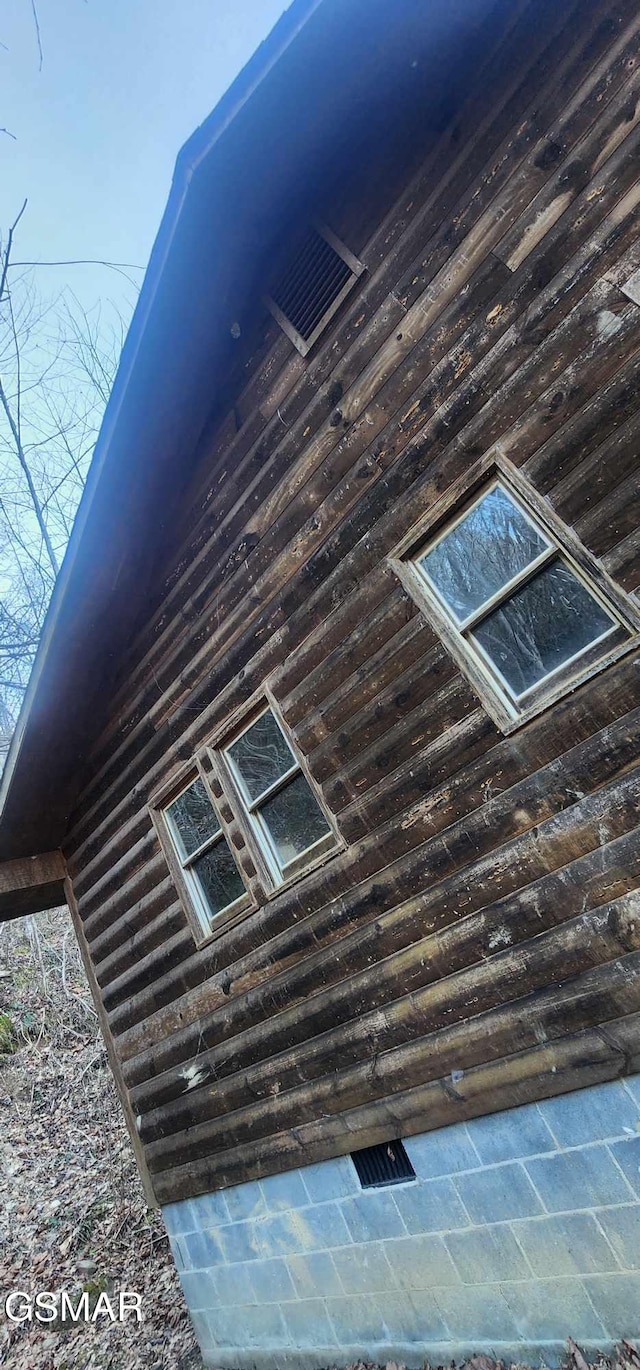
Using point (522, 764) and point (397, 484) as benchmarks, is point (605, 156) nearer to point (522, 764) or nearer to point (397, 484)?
point (397, 484)

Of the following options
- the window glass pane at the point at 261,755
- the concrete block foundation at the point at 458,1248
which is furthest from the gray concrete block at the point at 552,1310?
the window glass pane at the point at 261,755

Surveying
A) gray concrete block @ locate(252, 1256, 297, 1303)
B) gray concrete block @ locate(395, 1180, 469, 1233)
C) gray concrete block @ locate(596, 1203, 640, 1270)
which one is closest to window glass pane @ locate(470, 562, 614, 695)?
gray concrete block @ locate(596, 1203, 640, 1270)

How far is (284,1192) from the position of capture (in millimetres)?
4578

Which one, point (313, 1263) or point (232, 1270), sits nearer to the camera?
point (313, 1263)

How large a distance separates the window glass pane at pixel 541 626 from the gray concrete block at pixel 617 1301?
265 centimetres

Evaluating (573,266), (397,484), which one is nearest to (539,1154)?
(397,484)

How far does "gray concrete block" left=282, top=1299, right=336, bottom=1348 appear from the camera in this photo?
427 cm

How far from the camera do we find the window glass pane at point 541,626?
3269 millimetres

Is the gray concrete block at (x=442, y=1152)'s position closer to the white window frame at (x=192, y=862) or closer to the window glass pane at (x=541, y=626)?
the white window frame at (x=192, y=862)

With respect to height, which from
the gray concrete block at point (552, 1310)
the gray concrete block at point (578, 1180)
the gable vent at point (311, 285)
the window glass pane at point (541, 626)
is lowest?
the gray concrete block at point (552, 1310)

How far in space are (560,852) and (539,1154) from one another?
57.1 inches

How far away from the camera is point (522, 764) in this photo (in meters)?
3.38

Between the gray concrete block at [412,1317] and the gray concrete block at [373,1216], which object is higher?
the gray concrete block at [373,1216]

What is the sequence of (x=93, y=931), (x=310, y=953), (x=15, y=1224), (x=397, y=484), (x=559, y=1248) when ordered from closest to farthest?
(x=559, y=1248) < (x=397, y=484) < (x=310, y=953) < (x=93, y=931) < (x=15, y=1224)
